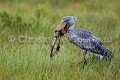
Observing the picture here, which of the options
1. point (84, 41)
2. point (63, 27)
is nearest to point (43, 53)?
point (63, 27)

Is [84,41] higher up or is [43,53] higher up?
[84,41]

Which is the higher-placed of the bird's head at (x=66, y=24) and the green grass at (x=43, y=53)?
the bird's head at (x=66, y=24)

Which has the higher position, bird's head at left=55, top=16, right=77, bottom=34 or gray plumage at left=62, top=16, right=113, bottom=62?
bird's head at left=55, top=16, right=77, bottom=34

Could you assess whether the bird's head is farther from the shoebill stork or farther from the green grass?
the green grass

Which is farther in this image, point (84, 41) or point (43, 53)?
point (43, 53)

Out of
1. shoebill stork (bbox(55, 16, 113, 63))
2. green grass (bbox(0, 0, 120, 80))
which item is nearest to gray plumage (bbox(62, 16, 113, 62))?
shoebill stork (bbox(55, 16, 113, 63))

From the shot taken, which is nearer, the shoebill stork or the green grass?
the green grass

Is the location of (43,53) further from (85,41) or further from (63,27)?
(85,41)

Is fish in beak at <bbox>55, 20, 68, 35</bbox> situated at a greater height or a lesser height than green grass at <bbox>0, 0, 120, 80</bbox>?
greater

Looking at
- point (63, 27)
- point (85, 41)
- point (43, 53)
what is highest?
point (63, 27)

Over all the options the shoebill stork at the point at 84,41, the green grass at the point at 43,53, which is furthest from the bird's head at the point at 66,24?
the green grass at the point at 43,53

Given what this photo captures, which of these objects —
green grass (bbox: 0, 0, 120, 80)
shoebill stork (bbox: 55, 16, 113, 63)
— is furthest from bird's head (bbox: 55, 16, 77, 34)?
green grass (bbox: 0, 0, 120, 80)

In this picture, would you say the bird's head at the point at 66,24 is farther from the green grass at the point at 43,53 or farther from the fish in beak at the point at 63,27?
the green grass at the point at 43,53

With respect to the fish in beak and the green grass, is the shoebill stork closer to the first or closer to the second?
the fish in beak
